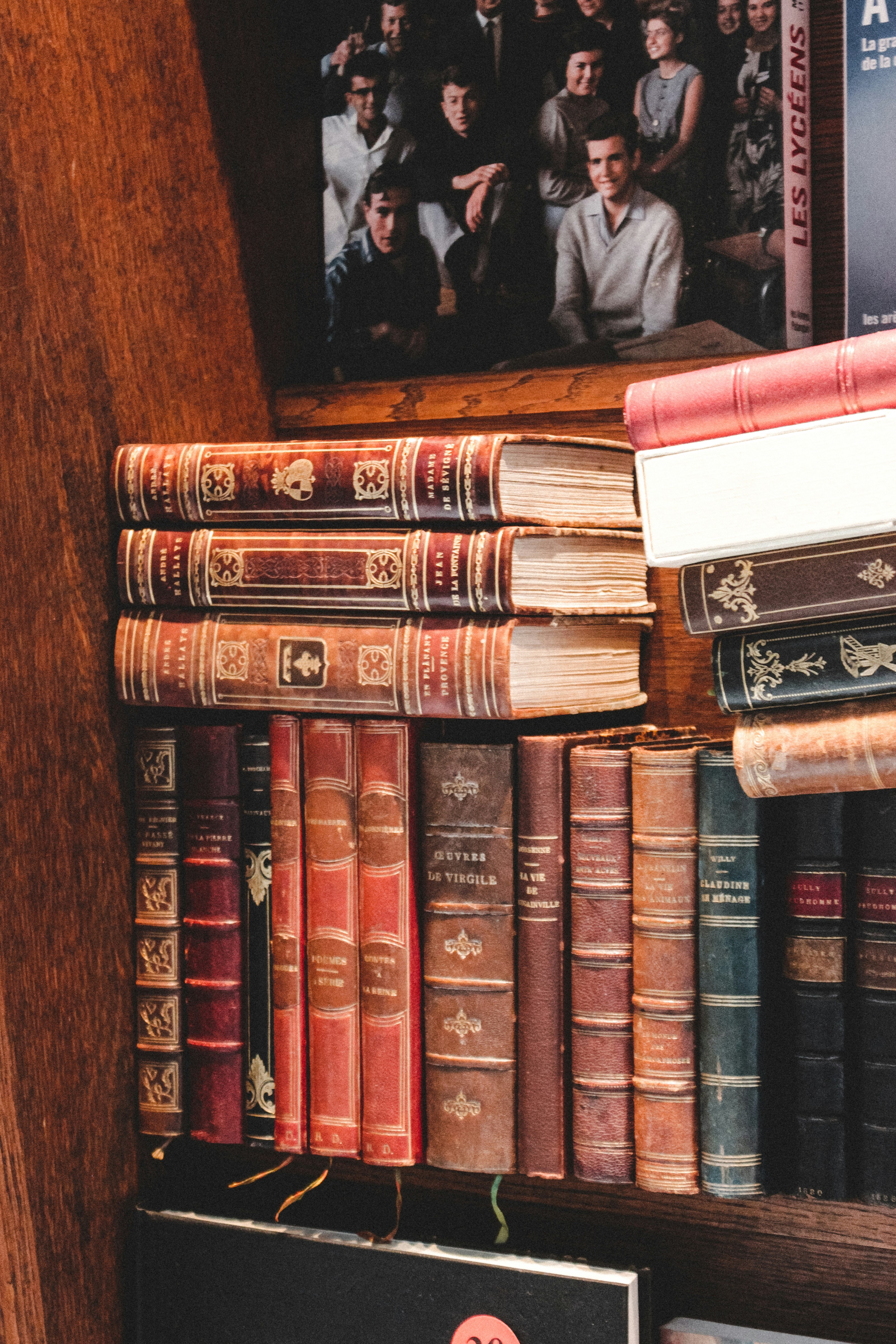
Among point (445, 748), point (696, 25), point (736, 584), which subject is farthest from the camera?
point (696, 25)

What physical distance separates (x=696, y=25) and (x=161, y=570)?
663mm

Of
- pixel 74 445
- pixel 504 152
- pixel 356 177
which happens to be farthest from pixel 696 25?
pixel 74 445

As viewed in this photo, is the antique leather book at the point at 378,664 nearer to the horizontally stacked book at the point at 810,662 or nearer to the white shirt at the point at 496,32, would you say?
the horizontally stacked book at the point at 810,662

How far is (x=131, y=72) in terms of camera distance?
43.1 inches

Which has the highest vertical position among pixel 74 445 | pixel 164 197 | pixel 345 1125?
pixel 164 197

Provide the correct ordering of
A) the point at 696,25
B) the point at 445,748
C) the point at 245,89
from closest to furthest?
the point at 445,748, the point at 696,25, the point at 245,89

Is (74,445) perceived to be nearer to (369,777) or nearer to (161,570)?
(161,570)

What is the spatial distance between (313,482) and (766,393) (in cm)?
35

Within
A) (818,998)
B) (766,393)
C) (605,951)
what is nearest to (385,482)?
(766,393)

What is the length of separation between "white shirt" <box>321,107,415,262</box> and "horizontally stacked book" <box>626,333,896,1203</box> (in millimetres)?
494

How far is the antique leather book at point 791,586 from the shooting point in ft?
2.68

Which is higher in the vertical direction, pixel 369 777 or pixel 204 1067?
pixel 369 777

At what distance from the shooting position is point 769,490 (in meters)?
0.82

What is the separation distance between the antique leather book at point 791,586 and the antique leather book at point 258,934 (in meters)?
0.39
